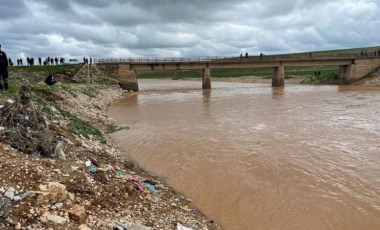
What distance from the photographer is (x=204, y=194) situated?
10836mm

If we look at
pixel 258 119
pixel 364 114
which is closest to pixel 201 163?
pixel 258 119

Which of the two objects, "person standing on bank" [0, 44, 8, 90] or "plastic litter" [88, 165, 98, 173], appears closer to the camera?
"plastic litter" [88, 165, 98, 173]

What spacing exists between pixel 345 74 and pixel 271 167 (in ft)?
205

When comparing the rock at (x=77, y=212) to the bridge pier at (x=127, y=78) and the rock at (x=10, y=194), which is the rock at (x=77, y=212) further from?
the bridge pier at (x=127, y=78)

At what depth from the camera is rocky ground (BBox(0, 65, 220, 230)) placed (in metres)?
6.87

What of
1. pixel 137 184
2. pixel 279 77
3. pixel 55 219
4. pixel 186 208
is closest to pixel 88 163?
pixel 137 184

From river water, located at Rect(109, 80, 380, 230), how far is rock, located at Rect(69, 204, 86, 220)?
360 centimetres

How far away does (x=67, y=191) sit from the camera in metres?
7.75

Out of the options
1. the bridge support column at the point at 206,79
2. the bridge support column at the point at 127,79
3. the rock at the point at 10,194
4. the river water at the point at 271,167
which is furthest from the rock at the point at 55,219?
the bridge support column at the point at 206,79

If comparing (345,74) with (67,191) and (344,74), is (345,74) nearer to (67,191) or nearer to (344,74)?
(344,74)

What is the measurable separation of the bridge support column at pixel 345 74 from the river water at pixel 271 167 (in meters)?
46.3

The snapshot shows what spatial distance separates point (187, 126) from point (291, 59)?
165 feet

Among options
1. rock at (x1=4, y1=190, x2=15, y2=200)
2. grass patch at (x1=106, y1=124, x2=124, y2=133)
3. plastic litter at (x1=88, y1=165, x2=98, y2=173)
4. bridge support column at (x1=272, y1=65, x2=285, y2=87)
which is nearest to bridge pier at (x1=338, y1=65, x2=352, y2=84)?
bridge support column at (x1=272, y1=65, x2=285, y2=87)

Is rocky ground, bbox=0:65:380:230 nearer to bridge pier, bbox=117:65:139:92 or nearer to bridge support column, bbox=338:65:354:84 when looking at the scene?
bridge pier, bbox=117:65:139:92
